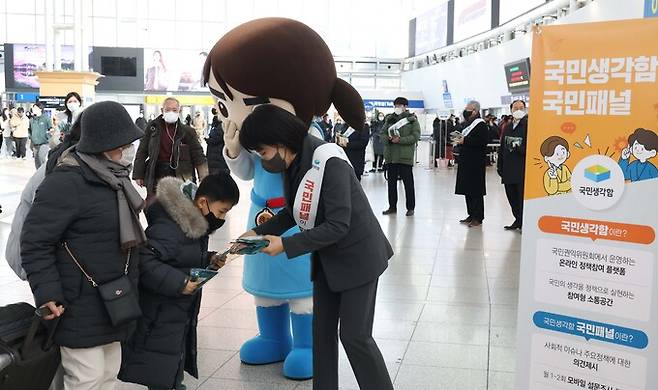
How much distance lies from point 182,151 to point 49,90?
45.6 feet

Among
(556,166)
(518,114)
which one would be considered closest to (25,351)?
(556,166)

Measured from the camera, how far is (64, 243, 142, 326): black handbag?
103 inches

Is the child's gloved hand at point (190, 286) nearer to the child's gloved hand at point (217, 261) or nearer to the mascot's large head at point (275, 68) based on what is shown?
the child's gloved hand at point (217, 261)

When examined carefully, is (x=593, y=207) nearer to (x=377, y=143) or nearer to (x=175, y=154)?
(x=175, y=154)

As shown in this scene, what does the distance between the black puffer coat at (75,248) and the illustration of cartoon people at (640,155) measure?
5.96 feet

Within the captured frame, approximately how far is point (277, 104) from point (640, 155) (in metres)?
1.80

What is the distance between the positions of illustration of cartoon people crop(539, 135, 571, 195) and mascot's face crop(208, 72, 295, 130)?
143cm

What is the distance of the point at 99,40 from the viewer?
3819 centimetres

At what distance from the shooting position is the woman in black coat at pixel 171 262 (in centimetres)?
292

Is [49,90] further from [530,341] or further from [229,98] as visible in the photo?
[530,341]

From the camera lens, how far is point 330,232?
2635 millimetres

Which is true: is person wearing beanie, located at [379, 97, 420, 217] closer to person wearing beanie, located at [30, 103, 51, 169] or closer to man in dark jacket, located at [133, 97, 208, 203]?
man in dark jacket, located at [133, 97, 208, 203]

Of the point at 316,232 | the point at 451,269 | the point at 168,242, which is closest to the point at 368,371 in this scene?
the point at 316,232

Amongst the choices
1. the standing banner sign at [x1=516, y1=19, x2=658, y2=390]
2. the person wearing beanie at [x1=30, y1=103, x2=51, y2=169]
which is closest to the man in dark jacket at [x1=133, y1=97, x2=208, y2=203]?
the standing banner sign at [x1=516, y1=19, x2=658, y2=390]
